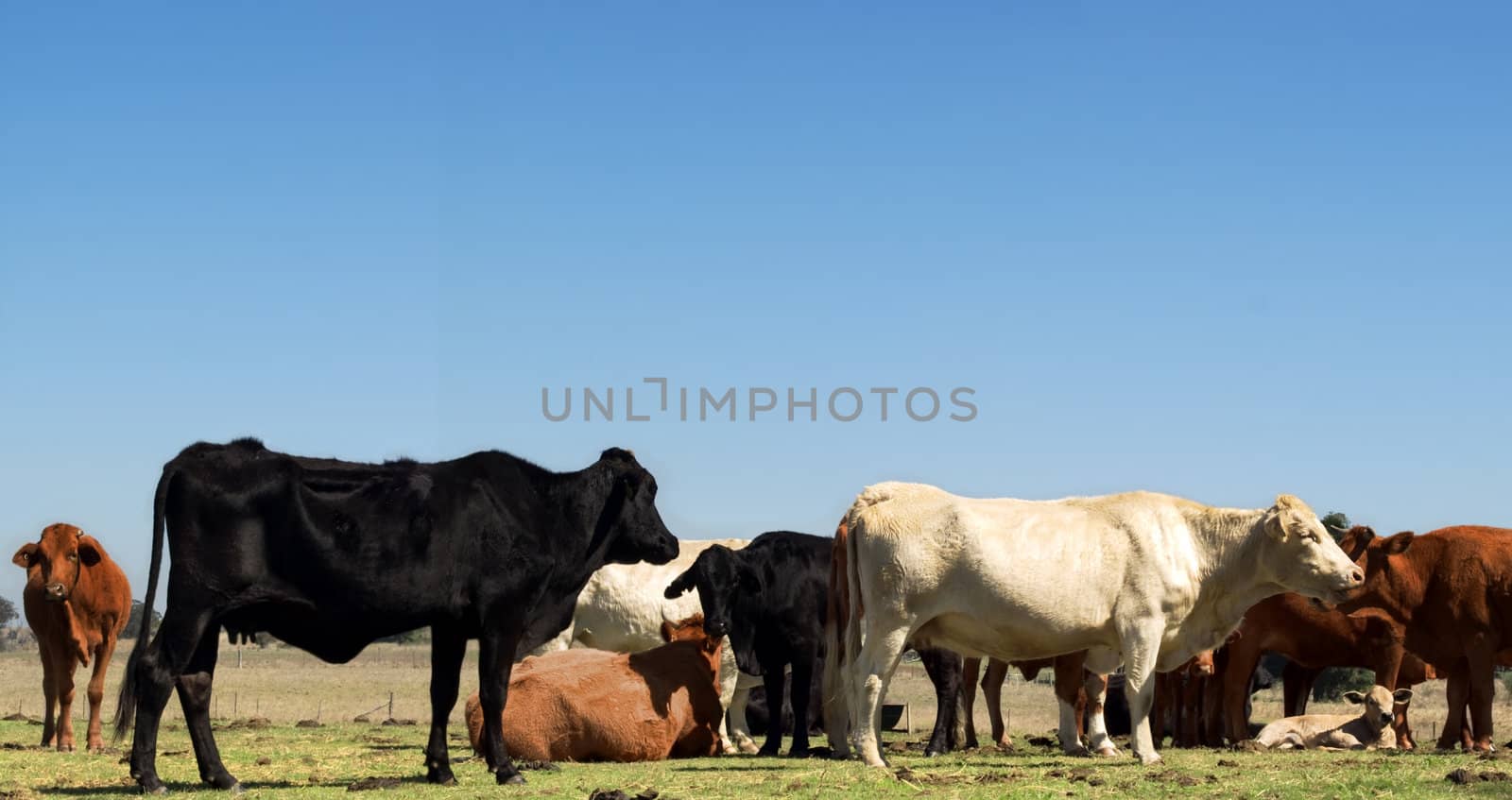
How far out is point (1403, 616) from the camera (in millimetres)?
17891

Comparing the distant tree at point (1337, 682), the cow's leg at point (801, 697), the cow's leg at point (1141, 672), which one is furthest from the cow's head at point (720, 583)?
the distant tree at point (1337, 682)

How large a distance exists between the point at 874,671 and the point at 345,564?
4.81 m

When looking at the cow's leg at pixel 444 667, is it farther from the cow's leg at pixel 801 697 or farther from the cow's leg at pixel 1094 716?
the cow's leg at pixel 1094 716

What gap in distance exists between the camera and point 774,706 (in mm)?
16859

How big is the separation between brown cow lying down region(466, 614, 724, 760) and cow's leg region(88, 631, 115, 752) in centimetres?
419

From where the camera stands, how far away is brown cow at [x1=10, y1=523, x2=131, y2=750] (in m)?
17.9

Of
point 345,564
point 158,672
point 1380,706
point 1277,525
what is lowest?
point 1380,706

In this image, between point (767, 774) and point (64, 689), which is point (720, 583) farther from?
point (64, 689)

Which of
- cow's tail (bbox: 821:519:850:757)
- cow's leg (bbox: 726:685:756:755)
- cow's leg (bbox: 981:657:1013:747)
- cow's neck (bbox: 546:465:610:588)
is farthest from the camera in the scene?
cow's leg (bbox: 981:657:1013:747)

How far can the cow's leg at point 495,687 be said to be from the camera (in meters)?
12.6

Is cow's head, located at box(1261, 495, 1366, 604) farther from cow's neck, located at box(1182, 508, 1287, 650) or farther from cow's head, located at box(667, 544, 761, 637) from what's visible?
cow's head, located at box(667, 544, 761, 637)

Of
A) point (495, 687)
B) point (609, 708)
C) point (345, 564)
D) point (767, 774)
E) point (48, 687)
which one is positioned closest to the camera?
point (345, 564)

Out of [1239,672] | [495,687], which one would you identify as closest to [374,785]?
[495,687]

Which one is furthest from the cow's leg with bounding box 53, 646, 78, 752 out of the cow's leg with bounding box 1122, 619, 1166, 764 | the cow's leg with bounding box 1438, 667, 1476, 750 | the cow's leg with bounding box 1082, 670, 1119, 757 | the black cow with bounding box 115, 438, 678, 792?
the cow's leg with bounding box 1438, 667, 1476, 750
